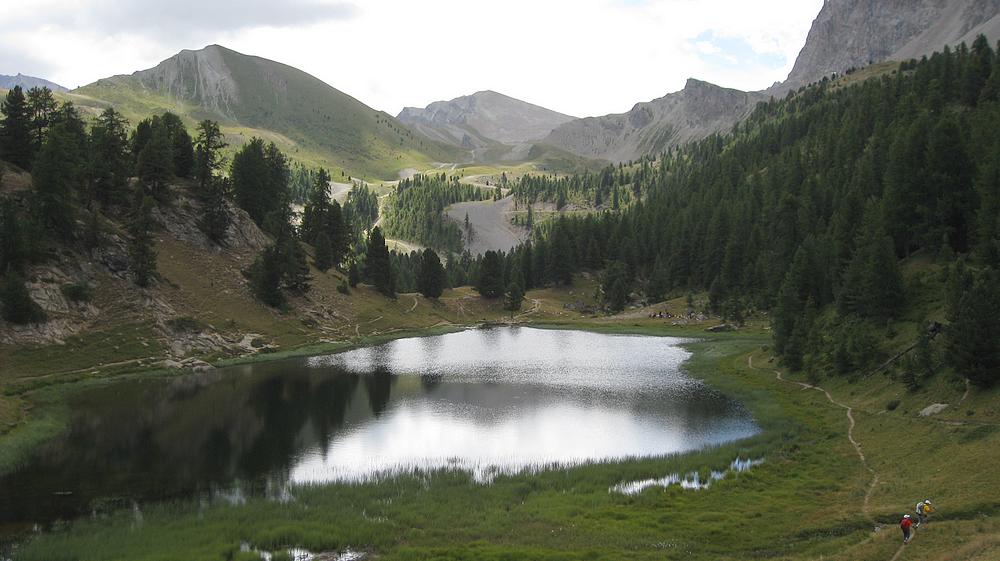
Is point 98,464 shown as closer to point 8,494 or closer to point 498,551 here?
point 8,494

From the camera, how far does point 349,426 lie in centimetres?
5038

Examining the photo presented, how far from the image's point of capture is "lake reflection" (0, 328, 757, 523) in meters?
35.8

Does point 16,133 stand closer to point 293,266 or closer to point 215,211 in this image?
point 215,211

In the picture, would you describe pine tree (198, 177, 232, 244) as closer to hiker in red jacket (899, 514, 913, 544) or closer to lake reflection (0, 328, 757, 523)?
lake reflection (0, 328, 757, 523)

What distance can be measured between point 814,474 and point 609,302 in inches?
4699

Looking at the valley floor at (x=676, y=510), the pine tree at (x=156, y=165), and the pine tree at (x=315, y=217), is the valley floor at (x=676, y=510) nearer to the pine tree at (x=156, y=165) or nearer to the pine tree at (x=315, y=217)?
the pine tree at (x=156, y=165)

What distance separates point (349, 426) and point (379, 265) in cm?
8168

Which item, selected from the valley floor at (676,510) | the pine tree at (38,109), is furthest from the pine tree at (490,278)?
the valley floor at (676,510)

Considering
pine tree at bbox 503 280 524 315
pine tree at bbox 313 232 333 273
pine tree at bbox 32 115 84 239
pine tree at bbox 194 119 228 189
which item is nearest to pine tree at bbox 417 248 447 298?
pine tree at bbox 503 280 524 315

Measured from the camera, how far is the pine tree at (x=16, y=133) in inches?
3172

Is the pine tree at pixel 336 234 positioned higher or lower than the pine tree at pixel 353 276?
higher

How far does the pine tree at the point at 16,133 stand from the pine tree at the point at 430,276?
7568cm

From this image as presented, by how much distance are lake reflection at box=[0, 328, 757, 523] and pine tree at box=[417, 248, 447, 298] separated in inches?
2304

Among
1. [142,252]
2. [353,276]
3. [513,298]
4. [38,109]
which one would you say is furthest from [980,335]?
[513,298]
